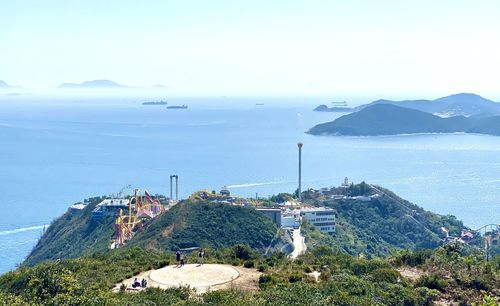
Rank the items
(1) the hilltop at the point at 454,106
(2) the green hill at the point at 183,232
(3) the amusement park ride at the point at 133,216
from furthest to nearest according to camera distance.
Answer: (1) the hilltop at the point at 454,106
(3) the amusement park ride at the point at 133,216
(2) the green hill at the point at 183,232

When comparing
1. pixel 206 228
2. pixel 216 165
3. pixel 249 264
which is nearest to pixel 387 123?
pixel 216 165

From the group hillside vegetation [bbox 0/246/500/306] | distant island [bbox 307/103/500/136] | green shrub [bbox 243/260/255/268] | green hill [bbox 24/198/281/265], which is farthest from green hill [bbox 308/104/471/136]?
green shrub [bbox 243/260/255/268]

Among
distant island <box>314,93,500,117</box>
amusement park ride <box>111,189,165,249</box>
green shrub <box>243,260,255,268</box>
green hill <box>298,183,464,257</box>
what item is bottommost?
green hill <box>298,183,464,257</box>

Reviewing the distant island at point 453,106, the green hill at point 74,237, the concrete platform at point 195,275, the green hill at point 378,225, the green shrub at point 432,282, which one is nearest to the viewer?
the green shrub at point 432,282

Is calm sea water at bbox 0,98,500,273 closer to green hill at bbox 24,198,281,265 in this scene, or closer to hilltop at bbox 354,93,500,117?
green hill at bbox 24,198,281,265

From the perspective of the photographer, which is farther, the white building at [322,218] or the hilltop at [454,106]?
the hilltop at [454,106]

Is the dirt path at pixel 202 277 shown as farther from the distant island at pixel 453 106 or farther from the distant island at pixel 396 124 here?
the distant island at pixel 453 106

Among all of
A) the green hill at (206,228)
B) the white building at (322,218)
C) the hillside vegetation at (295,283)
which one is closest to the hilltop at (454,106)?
the white building at (322,218)

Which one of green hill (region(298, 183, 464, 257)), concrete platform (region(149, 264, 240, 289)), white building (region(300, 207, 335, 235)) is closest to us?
concrete platform (region(149, 264, 240, 289))
